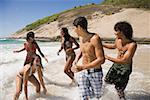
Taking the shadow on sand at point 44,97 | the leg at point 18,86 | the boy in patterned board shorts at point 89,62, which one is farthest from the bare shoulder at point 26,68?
the boy in patterned board shorts at point 89,62

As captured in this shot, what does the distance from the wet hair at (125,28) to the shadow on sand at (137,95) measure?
176cm

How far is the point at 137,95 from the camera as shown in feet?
25.3

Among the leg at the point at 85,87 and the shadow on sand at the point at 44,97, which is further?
the shadow on sand at the point at 44,97

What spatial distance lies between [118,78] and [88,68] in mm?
1175

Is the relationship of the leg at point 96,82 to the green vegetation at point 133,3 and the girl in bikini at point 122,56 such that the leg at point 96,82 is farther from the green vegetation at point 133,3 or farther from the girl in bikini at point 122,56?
the green vegetation at point 133,3

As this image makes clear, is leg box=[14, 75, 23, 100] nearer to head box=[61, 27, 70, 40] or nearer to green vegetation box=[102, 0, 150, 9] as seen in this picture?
head box=[61, 27, 70, 40]

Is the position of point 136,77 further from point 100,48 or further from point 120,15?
Answer: point 120,15

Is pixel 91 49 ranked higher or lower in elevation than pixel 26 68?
higher

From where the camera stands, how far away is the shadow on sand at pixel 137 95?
743cm

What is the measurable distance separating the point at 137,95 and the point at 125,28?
214 cm

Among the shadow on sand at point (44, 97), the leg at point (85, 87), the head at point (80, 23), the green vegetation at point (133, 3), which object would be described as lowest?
the green vegetation at point (133, 3)

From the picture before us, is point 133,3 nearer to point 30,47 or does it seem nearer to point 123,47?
point 30,47

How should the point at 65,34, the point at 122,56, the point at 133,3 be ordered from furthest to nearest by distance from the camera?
the point at 133,3 < the point at 65,34 < the point at 122,56

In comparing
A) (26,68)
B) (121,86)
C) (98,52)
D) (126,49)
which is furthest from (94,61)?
(26,68)
